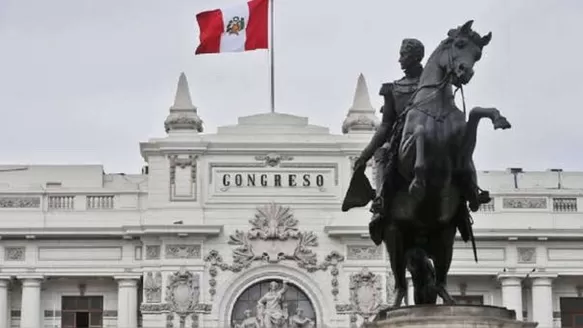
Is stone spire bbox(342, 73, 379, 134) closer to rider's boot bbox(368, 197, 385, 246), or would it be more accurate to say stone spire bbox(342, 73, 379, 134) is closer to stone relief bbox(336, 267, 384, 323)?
stone relief bbox(336, 267, 384, 323)

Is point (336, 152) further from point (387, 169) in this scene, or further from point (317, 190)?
point (387, 169)

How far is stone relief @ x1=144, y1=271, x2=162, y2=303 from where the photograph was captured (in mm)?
50688

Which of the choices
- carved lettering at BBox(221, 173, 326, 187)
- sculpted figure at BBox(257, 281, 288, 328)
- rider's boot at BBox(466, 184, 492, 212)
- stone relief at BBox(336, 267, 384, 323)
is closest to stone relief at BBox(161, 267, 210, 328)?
sculpted figure at BBox(257, 281, 288, 328)

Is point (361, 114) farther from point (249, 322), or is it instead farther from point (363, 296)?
point (249, 322)

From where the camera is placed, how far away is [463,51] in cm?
1567

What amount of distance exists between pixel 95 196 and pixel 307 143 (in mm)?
7651

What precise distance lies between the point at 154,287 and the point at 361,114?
9243 mm

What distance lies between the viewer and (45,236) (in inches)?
2037

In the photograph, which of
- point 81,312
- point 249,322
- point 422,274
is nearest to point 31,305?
point 81,312

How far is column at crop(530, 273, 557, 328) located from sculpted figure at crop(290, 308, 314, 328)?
25.7 ft

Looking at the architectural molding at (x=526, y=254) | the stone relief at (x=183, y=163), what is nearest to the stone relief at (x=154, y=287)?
the stone relief at (x=183, y=163)

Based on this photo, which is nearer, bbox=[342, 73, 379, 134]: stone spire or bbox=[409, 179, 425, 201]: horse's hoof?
bbox=[409, 179, 425, 201]: horse's hoof

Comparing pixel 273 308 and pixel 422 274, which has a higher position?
pixel 273 308

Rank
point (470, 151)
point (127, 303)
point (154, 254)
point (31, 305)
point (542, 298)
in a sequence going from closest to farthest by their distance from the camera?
point (470, 151) → point (154, 254) → point (31, 305) → point (127, 303) → point (542, 298)
